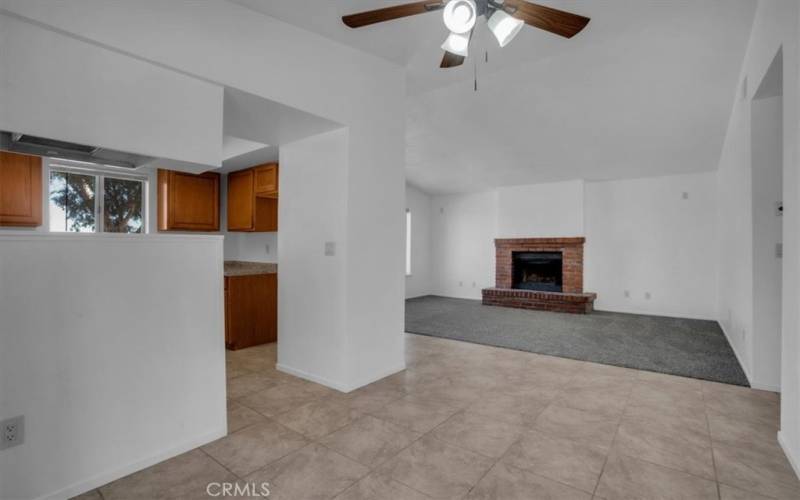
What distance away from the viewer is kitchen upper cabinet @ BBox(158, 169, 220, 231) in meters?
4.22

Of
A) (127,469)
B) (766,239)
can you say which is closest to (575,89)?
(766,239)

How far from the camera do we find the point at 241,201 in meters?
4.58

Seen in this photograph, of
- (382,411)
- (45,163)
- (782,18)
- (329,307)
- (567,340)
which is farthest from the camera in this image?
(567,340)

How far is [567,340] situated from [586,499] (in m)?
2.96

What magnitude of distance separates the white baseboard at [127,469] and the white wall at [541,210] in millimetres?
6064

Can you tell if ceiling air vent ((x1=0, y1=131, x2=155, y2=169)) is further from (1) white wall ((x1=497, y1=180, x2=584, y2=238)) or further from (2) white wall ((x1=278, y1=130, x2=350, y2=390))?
(1) white wall ((x1=497, y1=180, x2=584, y2=238))

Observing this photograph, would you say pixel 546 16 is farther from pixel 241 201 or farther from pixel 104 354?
pixel 241 201

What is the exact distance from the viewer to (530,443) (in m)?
2.09

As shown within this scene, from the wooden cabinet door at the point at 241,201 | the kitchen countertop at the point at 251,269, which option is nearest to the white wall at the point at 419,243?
the kitchen countertop at the point at 251,269

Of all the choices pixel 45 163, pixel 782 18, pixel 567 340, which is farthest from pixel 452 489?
pixel 45 163

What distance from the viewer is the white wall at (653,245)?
18.8 ft

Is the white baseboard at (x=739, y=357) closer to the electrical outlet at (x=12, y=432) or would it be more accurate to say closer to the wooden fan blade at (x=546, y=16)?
the wooden fan blade at (x=546, y=16)

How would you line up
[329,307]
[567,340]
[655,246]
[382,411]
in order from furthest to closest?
[655,246]
[567,340]
[329,307]
[382,411]

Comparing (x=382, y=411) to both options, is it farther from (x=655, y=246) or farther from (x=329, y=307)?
(x=655, y=246)
